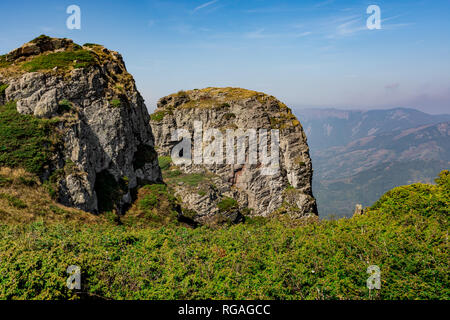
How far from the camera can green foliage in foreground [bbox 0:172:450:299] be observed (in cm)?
1059

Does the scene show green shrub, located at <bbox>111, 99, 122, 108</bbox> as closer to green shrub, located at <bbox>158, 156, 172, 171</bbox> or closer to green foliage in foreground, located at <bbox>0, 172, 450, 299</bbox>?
green foliage in foreground, located at <bbox>0, 172, 450, 299</bbox>

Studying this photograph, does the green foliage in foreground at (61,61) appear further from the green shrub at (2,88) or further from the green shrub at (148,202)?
the green shrub at (148,202)

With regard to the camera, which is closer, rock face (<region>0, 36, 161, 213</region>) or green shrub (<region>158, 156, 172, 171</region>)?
rock face (<region>0, 36, 161, 213</region>)

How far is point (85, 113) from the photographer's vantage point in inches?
1318

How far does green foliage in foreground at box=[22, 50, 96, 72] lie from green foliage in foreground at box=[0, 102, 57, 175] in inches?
250

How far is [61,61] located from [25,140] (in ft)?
43.3

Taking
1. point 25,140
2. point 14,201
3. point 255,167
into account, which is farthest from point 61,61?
point 255,167

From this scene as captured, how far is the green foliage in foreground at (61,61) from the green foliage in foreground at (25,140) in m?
6.35

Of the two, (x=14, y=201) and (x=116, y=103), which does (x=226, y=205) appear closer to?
(x=116, y=103)

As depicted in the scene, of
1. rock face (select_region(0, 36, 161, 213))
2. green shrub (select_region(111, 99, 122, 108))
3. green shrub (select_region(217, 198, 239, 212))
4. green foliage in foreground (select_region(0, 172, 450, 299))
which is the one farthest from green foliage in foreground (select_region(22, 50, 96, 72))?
green shrub (select_region(217, 198, 239, 212))
